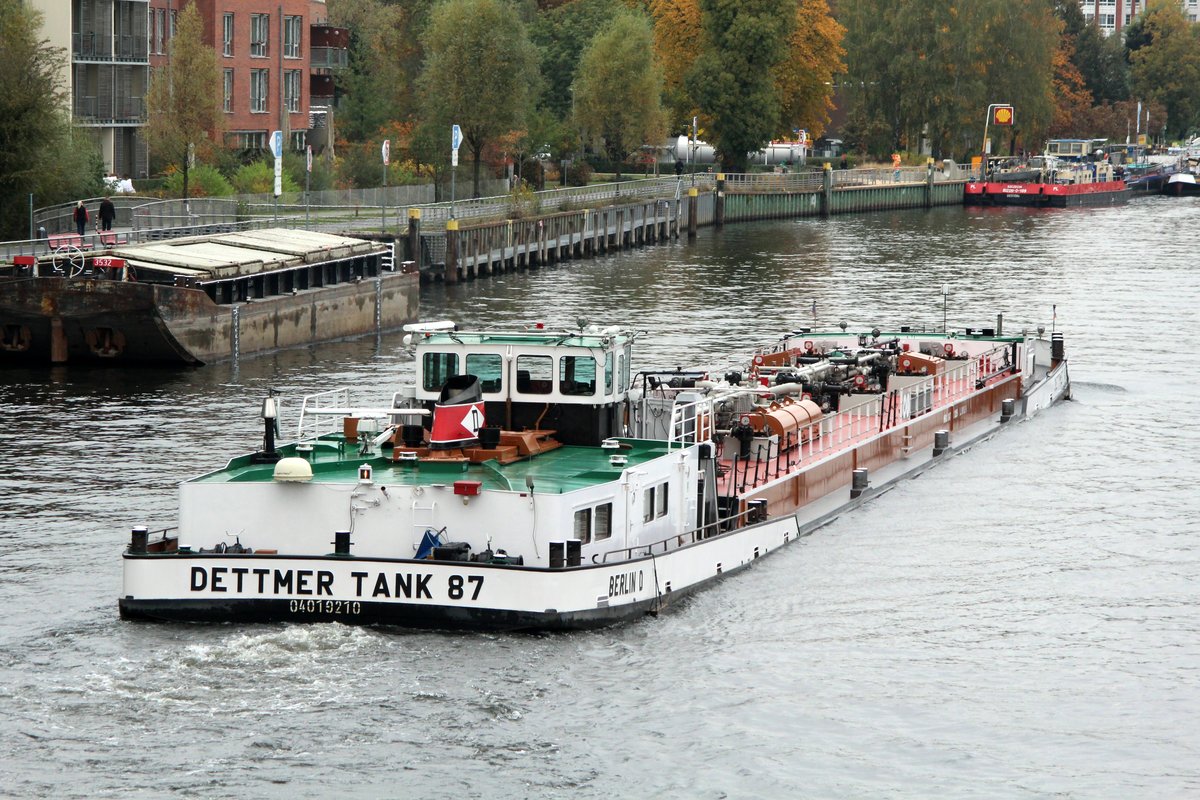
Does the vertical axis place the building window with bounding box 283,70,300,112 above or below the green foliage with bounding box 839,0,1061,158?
below

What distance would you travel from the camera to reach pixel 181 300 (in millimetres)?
54719

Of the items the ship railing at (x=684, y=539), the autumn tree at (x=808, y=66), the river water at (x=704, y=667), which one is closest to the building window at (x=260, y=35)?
the autumn tree at (x=808, y=66)

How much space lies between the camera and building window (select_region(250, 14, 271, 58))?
98.7 metres

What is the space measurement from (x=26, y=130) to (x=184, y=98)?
12.3m

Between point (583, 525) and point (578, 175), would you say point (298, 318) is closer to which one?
point (583, 525)

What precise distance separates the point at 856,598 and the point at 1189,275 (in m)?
61.8

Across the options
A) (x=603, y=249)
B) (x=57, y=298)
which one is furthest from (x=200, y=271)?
(x=603, y=249)

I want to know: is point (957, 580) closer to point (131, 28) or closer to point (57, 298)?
point (57, 298)

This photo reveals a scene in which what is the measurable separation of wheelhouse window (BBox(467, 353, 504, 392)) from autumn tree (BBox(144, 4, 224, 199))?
156ft

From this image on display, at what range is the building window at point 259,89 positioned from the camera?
9950cm

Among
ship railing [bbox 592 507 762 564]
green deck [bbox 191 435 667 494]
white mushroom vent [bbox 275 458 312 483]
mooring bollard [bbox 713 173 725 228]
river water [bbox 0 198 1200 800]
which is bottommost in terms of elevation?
river water [bbox 0 198 1200 800]

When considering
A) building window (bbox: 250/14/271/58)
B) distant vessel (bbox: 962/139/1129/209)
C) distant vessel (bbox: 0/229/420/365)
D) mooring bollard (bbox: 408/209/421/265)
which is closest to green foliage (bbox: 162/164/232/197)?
mooring bollard (bbox: 408/209/421/265)

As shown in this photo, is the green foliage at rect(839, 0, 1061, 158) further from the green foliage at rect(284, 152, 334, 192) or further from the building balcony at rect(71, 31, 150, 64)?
the building balcony at rect(71, 31, 150, 64)

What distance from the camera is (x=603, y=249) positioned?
99062 mm
